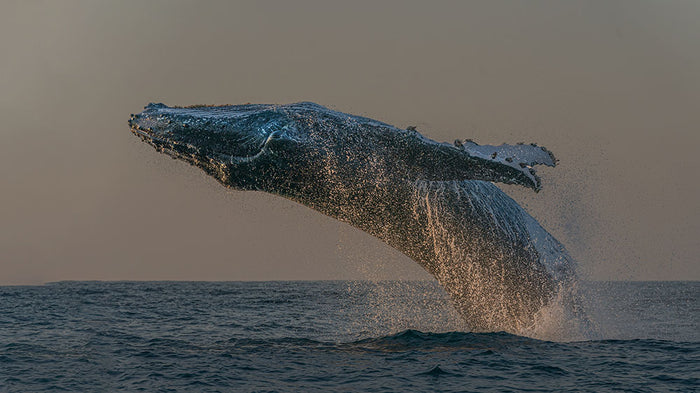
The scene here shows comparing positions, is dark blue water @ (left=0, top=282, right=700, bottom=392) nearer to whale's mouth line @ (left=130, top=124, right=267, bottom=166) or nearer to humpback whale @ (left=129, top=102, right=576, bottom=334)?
humpback whale @ (left=129, top=102, right=576, bottom=334)

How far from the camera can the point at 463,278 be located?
945cm

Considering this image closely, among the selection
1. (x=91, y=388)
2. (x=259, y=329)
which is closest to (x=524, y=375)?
(x=91, y=388)

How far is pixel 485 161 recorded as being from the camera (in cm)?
746

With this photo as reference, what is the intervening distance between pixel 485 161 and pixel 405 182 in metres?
1.48

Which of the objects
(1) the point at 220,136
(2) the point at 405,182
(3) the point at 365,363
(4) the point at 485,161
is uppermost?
(1) the point at 220,136

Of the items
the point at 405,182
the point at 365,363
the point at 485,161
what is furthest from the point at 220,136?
the point at 365,363

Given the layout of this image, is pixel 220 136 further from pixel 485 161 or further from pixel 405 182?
pixel 485 161

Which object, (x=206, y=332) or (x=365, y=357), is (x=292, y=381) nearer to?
(x=365, y=357)

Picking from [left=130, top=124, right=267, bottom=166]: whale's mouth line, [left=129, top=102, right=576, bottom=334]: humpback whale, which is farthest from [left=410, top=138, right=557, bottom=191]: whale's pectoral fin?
[left=130, top=124, right=267, bottom=166]: whale's mouth line

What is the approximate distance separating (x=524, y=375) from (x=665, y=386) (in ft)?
6.19

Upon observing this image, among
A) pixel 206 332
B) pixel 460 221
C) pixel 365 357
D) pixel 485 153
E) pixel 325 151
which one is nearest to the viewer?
pixel 485 153

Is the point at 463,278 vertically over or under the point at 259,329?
over

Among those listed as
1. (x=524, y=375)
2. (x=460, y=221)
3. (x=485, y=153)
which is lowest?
(x=524, y=375)

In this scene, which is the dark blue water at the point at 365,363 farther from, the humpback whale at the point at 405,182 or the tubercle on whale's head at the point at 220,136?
the tubercle on whale's head at the point at 220,136
